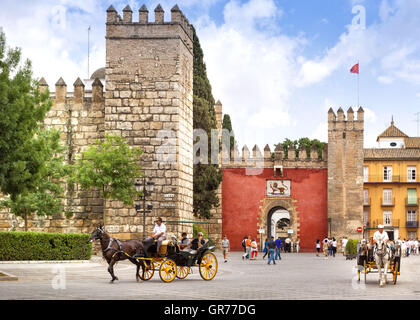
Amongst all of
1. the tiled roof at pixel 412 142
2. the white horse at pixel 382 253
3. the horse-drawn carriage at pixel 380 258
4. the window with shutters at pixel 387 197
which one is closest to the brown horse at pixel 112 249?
the horse-drawn carriage at pixel 380 258

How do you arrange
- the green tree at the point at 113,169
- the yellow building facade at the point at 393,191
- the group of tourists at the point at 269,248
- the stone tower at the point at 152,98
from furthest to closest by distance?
the yellow building facade at the point at 393,191
the group of tourists at the point at 269,248
the stone tower at the point at 152,98
the green tree at the point at 113,169

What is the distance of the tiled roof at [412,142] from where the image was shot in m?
60.8

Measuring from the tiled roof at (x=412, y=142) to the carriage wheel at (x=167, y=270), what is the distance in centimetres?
4902

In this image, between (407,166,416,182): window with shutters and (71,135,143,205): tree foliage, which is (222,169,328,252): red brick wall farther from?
(71,135,143,205): tree foliage

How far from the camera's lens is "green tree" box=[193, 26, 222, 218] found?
3541cm

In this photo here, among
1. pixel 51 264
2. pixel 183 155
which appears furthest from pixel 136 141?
pixel 51 264

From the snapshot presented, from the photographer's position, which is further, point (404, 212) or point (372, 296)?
point (404, 212)

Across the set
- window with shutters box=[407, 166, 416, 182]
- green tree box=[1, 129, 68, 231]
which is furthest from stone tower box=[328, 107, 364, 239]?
green tree box=[1, 129, 68, 231]

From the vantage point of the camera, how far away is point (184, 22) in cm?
2656

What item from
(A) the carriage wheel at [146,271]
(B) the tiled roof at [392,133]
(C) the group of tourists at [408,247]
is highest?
(B) the tiled roof at [392,133]

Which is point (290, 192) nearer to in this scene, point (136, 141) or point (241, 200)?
point (241, 200)

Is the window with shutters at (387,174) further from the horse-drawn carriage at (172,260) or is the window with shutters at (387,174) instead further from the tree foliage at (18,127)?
the tree foliage at (18,127)
